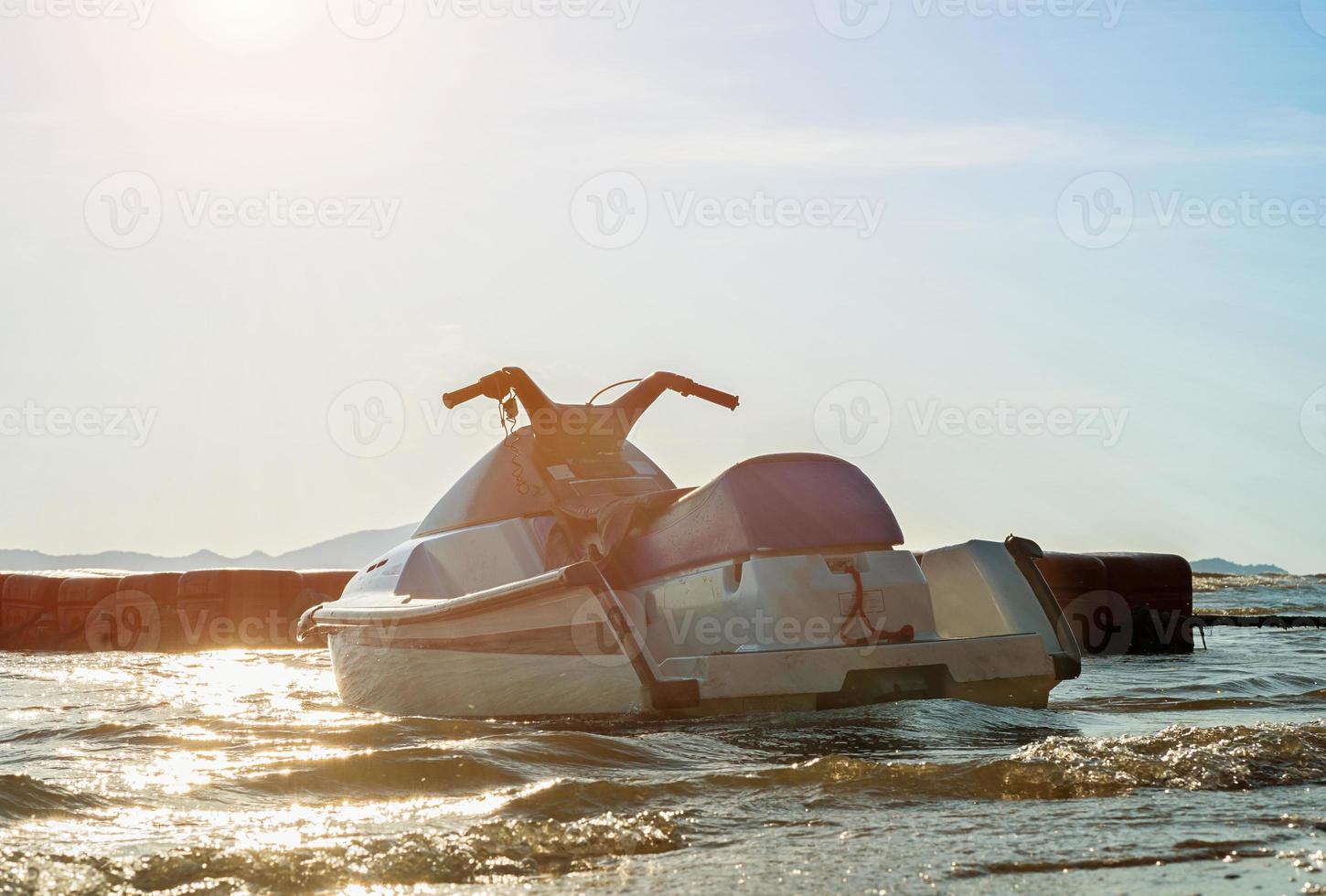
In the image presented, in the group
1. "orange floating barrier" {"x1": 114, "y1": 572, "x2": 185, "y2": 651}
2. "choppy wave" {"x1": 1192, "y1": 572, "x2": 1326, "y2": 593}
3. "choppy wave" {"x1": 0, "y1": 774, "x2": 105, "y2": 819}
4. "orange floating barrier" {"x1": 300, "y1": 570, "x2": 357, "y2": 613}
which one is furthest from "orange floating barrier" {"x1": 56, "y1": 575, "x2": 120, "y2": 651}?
"choppy wave" {"x1": 1192, "y1": 572, "x2": 1326, "y2": 593}

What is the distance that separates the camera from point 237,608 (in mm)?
15750

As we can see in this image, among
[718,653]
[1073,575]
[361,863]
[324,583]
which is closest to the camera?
[361,863]

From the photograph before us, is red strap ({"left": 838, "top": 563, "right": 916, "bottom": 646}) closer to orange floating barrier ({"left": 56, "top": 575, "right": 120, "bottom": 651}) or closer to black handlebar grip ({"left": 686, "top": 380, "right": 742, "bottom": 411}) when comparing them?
black handlebar grip ({"left": 686, "top": 380, "right": 742, "bottom": 411})

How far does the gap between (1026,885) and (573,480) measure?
5.31 metres

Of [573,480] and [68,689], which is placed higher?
[573,480]

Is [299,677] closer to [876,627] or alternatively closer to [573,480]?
[573,480]

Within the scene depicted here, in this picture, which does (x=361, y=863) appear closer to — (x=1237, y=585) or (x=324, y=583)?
(x=324, y=583)

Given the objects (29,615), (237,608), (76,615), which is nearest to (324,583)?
(237,608)

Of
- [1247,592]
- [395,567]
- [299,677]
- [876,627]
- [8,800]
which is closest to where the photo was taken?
[8,800]

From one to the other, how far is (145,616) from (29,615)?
4.70 ft

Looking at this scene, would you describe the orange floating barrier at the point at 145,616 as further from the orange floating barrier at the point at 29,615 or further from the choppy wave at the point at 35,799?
the choppy wave at the point at 35,799

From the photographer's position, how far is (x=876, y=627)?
20.5ft

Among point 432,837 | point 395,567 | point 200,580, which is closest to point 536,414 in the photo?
point 395,567

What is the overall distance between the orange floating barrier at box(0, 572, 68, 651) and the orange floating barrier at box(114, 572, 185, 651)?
0.73 meters
